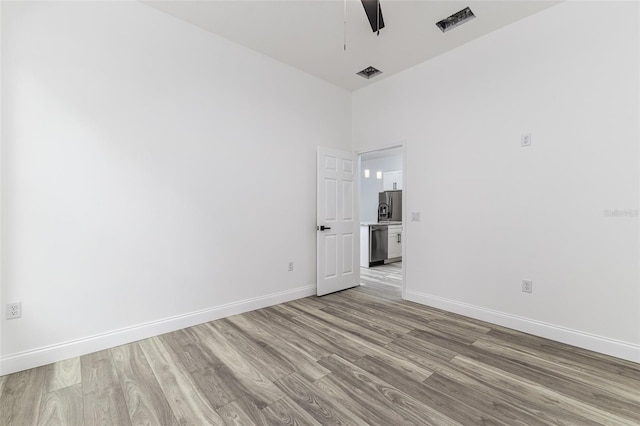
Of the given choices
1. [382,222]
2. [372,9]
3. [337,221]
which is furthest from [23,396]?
[382,222]

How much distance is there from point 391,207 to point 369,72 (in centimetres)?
399

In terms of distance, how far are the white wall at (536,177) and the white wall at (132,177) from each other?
1938mm

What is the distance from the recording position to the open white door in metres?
4.11

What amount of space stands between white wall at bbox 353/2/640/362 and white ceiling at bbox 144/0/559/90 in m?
0.26

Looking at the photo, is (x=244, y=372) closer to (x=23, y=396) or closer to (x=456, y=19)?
(x=23, y=396)

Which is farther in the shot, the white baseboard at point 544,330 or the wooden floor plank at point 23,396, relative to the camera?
the white baseboard at point 544,330

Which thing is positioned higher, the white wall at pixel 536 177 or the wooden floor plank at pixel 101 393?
the white wall at pixel 536 177

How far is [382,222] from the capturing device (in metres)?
7.21

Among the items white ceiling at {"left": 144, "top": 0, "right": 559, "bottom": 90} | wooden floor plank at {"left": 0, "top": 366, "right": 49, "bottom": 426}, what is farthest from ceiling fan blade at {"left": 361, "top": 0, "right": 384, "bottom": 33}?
wooden floor plank at {"left": 0, "top": 366, "right": 49, "bottom": 426}

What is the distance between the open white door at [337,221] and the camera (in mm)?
4105

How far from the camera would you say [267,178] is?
3621mm

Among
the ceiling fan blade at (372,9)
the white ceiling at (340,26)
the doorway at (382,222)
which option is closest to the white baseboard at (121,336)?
the doorway at (382,222)

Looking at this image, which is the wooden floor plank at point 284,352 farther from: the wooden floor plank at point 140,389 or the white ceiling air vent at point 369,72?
the white ceiling air vent at point 369,72

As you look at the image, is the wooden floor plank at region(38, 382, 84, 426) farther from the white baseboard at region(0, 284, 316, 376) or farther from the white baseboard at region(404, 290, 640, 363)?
the white baseboard at region(404, 290, 640, 363)
